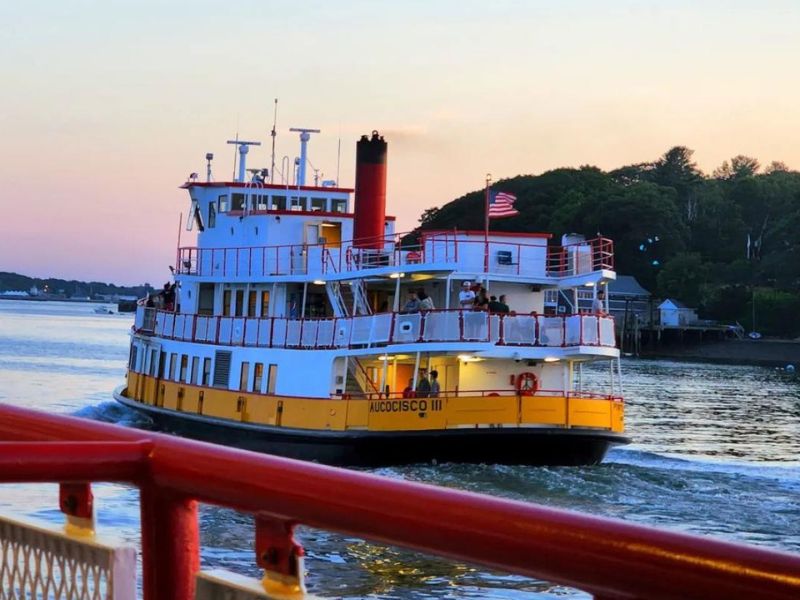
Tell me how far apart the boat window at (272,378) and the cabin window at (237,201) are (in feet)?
24.7

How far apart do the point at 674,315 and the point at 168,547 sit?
407 feet

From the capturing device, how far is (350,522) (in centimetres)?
236

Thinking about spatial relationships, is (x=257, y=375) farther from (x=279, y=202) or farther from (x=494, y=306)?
(x=279, y=202)

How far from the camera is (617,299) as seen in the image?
12975 cm

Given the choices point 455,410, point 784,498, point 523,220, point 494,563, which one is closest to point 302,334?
point 455,410

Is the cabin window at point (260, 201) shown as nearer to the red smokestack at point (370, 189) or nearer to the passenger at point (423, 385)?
the red smokestack at point (370, 189)

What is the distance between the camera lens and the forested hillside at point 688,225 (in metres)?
125

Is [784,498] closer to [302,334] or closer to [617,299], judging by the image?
[302,334]

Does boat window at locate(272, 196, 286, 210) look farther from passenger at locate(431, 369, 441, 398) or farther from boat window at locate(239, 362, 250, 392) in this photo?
passenger at locate(431, 369, 441, 398)

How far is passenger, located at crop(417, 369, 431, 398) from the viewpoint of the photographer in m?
24.1

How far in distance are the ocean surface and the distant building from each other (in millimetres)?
63957

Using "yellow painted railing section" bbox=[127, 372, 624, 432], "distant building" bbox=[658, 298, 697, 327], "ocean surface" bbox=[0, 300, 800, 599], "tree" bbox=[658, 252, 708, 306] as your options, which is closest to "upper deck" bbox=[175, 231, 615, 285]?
"yellow painted railing section" bbox=[127, 372, 624, 432]

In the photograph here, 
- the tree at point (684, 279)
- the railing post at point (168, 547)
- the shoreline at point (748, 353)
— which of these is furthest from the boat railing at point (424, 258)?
the tree at point (684, 279)

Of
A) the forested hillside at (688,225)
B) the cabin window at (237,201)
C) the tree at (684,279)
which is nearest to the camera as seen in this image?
the cabin window at (237,201)
